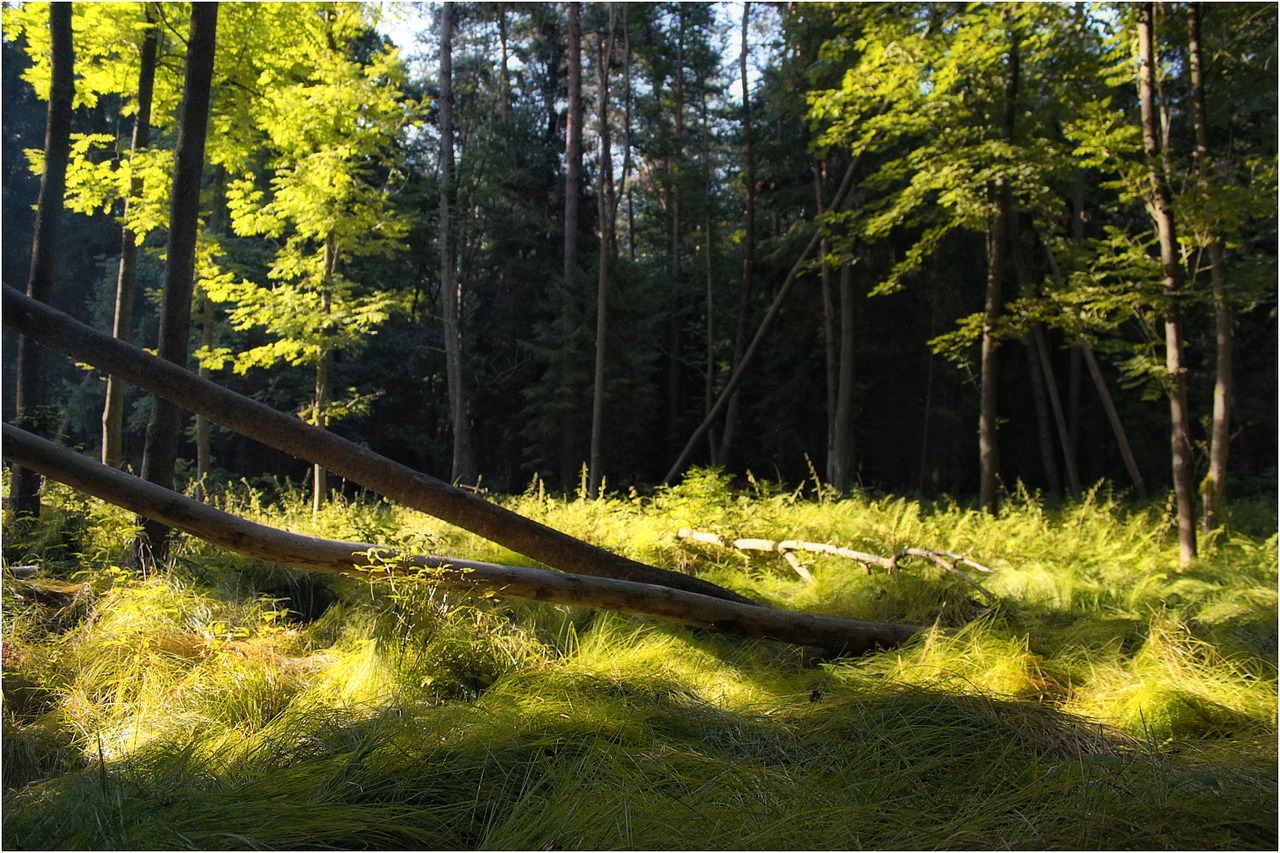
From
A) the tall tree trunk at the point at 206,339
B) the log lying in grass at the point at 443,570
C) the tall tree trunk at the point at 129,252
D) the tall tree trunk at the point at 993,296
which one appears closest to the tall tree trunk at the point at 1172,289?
the tall tree trunk at the point at 993,296

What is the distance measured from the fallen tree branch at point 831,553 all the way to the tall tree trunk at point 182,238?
4.53 metres

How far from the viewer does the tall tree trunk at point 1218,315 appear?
8234mm

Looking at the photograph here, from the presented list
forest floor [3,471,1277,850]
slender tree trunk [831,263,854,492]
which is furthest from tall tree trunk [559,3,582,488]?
forest floor [3,471,1277,850]

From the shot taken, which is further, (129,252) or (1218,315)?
(129,252)

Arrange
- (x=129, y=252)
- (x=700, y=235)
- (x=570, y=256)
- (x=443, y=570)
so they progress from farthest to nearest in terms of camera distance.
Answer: (x=700, y=235)
(x=570, y=256)
(x=129, y=252)
(x=443, y=570)

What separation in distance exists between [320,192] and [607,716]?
7.93 metres

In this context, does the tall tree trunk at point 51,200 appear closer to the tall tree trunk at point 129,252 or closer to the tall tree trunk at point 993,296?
the tall tree trunk at point 129,252

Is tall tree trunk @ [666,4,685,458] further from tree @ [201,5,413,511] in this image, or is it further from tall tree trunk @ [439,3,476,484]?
tree @ [201,5,413,511]

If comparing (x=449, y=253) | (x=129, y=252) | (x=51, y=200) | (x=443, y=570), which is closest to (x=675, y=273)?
(x=449, y=253)

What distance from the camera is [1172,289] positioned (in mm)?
8109

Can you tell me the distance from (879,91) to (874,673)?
7.71m

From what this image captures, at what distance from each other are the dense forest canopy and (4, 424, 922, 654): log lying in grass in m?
4.47

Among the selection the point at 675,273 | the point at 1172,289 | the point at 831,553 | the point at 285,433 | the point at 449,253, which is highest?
the point at 675,273

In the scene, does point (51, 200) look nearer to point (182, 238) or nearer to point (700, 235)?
point (182, 238)
